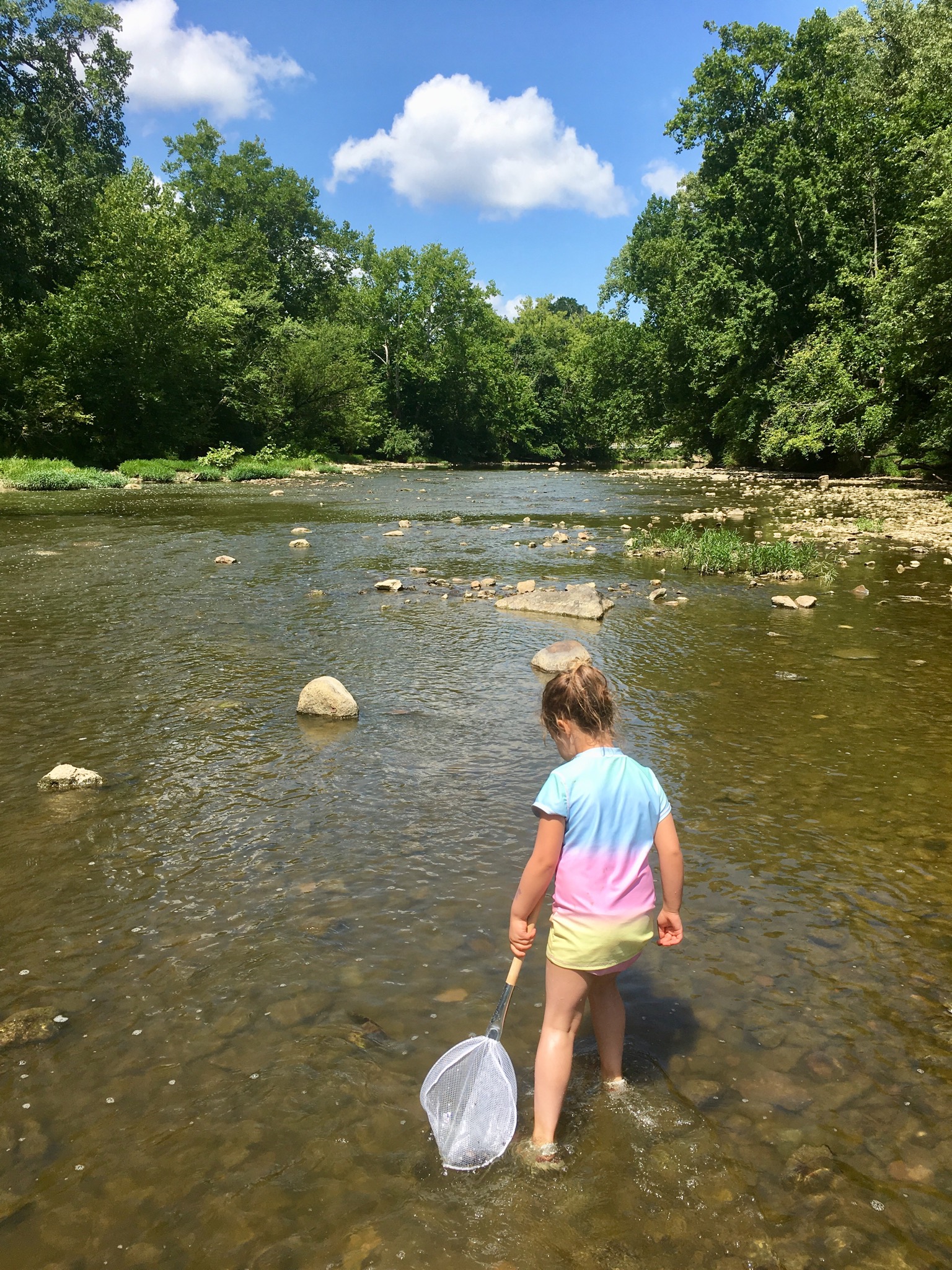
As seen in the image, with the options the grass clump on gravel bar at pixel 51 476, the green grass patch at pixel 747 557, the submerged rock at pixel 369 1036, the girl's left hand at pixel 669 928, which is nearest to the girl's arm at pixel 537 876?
the girl's left hand at pixel 669 928

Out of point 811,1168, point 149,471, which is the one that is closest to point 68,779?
point 811,1168

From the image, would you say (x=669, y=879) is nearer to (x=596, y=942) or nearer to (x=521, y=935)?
(x=596, y=942)

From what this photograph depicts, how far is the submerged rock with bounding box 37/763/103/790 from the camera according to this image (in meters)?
5.34

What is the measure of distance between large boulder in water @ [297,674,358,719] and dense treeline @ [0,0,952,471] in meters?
23.4

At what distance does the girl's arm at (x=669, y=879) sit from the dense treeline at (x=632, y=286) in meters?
25.4

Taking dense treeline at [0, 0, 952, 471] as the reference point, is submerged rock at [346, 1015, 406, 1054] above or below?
below

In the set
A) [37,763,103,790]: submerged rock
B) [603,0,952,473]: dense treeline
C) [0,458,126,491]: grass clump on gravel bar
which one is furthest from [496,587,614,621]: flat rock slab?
[0,458,126,491]: grass clump on gravel bar

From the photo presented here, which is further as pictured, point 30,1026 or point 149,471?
point 149,471

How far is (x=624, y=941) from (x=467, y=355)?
67969mm

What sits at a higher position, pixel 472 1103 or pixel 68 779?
pixel 472 1103

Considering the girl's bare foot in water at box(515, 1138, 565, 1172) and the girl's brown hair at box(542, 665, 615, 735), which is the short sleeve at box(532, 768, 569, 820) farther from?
the girl's bare foot in water at box(515, 1138, 565, 1172)

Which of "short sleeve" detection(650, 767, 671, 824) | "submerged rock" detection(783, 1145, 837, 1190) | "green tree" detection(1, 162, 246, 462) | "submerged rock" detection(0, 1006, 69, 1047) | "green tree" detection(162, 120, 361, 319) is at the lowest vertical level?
"submerged rock" detection(0, 1006, 69, 1047)

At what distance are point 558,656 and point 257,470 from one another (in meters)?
34.6

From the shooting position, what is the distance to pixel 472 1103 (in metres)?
2.69
